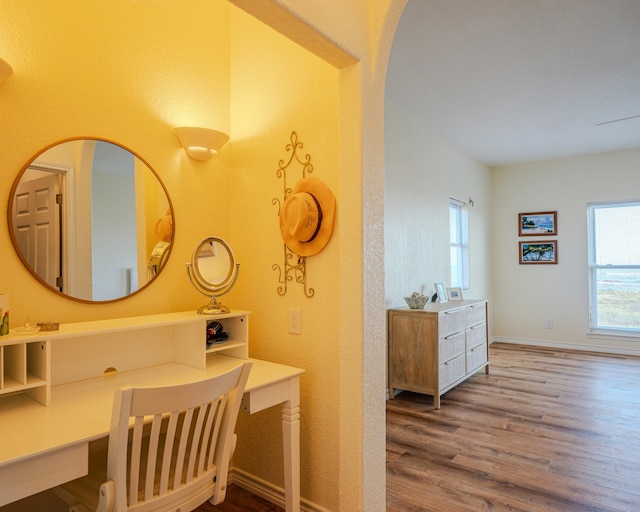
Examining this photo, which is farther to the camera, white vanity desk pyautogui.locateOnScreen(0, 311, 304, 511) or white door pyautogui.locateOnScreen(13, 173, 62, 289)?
white door pyautogui.locateOnScreen(13, 173, 62, 289)

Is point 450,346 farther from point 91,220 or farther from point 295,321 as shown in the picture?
point 91,220

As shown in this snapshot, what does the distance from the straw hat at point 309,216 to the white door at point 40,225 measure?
37.1 inches

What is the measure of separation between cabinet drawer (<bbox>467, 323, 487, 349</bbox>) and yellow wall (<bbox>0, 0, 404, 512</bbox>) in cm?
271

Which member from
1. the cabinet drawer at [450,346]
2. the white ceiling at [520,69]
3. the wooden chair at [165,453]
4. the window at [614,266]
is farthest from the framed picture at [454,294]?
→ the wooden chair at [165,453]

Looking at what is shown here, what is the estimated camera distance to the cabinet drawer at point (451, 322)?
12.0 feet

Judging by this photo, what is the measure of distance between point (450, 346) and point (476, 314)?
0.80 metres

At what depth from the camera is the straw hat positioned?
1.88 m

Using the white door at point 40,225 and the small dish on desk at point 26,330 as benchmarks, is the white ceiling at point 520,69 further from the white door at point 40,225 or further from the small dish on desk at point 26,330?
the small dish on desk at point 26,330

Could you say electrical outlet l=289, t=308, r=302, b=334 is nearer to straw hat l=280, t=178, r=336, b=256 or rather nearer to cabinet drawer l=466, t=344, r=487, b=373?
straw hat l=280, t=178, r=336, b=256

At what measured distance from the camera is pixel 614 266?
223 inches

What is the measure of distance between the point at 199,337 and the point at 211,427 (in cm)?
56

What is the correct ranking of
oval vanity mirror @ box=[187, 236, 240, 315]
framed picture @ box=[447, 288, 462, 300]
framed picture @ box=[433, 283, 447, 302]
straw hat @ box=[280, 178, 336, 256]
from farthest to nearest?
framed picture @ box=[447, 288, 462, 300] < framed picture @ box=[433, 283, 447, 302] < oval vanity mirror @ box=[187, 236, 240, 315] < straw hat @ box=[280, 178, 336, 256]

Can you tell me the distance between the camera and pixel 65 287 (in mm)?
1687

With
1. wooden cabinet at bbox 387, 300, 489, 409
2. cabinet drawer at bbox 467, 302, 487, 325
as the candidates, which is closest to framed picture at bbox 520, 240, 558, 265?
cabinet drawer at bbox 467, 302, 487, 325
